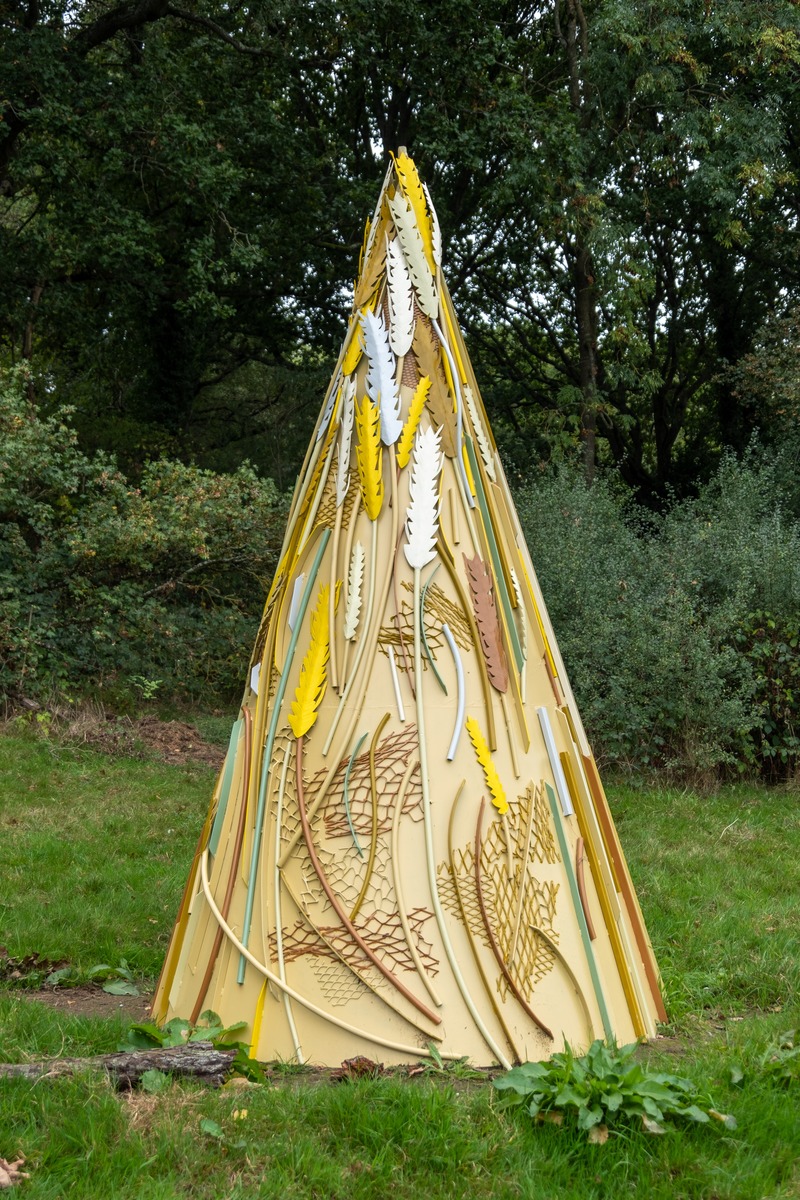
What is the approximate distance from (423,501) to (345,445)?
330mm

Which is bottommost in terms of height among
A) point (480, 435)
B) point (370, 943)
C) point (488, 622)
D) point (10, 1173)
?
point (10, 1173)

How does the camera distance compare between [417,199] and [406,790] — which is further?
[417,199]

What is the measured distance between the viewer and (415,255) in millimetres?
3367

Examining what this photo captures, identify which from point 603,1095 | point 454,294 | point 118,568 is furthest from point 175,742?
point 454,294

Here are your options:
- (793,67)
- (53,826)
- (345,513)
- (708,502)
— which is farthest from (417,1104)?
(793,67)

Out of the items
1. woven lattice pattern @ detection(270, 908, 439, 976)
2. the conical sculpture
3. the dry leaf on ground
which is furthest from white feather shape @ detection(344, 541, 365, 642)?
the dry leaf on ground

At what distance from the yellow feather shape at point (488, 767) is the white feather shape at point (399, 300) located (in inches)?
45.8

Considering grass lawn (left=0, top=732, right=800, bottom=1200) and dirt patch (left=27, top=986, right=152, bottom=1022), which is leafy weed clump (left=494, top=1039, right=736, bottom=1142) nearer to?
grass lawn (left=0, top=732, right=800, bottom=1200)

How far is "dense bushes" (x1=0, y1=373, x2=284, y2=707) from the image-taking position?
32.1 ft

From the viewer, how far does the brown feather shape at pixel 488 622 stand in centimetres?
305

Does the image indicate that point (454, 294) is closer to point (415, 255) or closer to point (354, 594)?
point (415, 255)

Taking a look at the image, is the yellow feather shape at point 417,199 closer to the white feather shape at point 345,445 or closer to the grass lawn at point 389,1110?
the white feather shape at point 345,445

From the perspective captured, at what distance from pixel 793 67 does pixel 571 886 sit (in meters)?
12.1

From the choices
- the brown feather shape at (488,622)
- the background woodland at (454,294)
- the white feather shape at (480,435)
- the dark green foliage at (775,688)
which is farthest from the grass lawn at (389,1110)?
the background woodland at (454,294)
